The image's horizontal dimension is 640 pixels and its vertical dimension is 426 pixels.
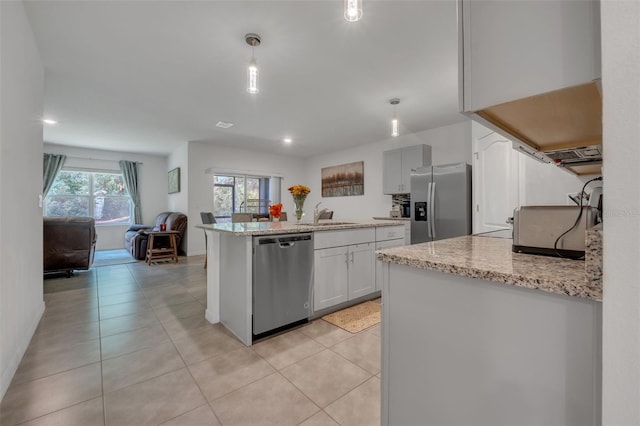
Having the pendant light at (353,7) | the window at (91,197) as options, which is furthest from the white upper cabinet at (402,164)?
the window at (91,197)

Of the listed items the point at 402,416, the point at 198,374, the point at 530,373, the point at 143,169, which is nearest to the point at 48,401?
the point at 198,374

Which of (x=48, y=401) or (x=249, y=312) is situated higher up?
(x=249, y=312)

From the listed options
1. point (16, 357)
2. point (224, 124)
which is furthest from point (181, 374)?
point (224, 124)

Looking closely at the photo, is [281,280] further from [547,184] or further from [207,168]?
[207,168]

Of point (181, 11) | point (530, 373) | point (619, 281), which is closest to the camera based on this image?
point (619, 281)

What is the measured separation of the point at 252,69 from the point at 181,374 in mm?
2186

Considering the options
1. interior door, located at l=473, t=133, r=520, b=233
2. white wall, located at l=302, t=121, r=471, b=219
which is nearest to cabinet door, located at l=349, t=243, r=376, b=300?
interior door, located at l=473, t=133, r=520, b=233

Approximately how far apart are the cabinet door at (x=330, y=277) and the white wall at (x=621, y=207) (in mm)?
2079

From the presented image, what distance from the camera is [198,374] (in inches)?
68.3

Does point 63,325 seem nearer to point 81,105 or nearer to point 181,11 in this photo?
point 181,11

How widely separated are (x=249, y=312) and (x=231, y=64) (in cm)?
240

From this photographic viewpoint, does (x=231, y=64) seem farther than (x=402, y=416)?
Yes

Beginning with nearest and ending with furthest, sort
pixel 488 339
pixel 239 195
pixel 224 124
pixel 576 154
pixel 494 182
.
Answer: pixel 488 339
pixel 576 154
pixel 494 182
pixel 224 124
pixel 239 195

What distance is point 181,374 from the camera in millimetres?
1733
